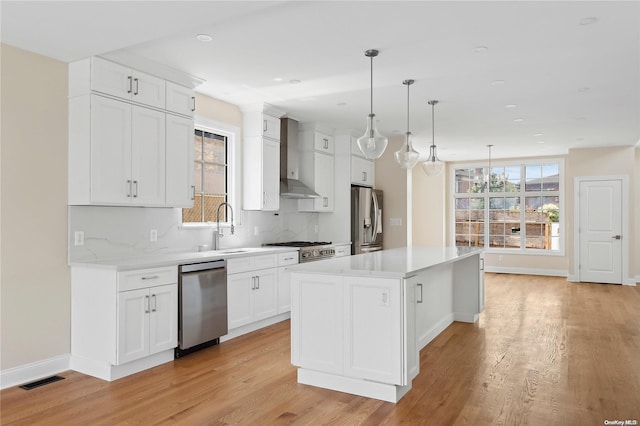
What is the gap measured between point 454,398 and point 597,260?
23.3 feet

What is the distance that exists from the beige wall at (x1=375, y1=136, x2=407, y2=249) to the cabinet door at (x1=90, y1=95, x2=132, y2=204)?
15.3 feet

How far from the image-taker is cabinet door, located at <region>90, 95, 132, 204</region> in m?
3.62

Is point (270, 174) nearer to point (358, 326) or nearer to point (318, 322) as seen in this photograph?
point (318, 322)

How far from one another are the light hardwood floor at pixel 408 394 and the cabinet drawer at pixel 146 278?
0.69m

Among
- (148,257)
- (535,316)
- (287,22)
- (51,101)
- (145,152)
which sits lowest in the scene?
(535,316)

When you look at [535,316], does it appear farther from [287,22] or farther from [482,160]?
[482,160]

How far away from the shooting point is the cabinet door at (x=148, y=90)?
391cm

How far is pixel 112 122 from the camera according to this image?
373cm

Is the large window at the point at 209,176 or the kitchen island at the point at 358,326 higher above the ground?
the large window at the point at 209,176

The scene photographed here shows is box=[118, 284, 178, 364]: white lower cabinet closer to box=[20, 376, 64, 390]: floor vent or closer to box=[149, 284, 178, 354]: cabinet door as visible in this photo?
box=[149, 284, 178, 354]: cabinet door

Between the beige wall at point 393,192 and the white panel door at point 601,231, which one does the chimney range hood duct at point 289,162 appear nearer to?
the beige wall at point 393,192

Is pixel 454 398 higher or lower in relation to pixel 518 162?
lower

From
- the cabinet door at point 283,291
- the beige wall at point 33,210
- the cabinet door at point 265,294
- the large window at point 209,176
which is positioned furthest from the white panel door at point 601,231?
the beige wall at point 33,210

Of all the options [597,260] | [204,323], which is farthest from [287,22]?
[597,260]
